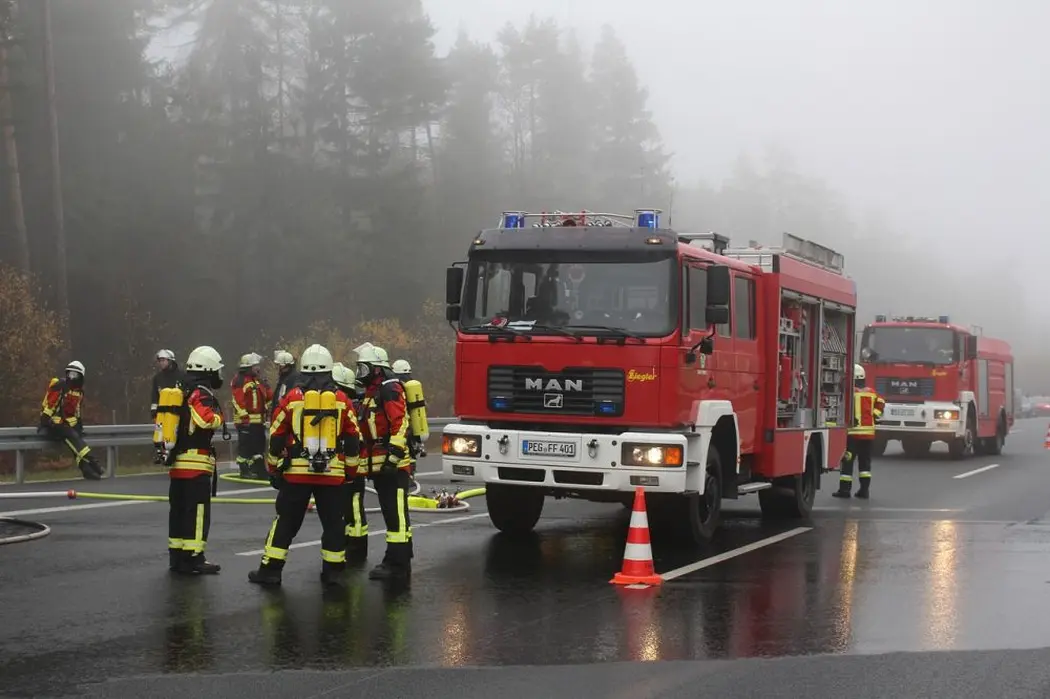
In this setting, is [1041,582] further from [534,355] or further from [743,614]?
[534,355]

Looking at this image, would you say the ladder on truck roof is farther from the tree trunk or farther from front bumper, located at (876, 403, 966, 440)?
the tree trunk

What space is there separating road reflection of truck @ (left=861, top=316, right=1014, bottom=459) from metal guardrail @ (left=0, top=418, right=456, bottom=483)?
47.3 ft

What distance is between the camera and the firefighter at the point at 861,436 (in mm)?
19031

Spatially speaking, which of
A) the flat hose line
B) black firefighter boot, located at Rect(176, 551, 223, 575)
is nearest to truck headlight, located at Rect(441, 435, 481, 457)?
black firefighter boot, located at Rect(176, 551, 223, 575)

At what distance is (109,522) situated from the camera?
14.4 metres

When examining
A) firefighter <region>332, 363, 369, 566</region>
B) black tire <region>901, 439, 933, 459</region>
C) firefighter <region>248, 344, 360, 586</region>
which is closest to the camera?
firefighter <region>248, 344, 360, 586</region>

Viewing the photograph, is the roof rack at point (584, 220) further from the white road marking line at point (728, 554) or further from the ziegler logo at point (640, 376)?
the white road marking line at point (728, 554)

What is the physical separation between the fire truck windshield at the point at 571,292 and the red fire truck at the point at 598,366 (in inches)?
0.5

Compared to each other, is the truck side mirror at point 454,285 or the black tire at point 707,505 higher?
the truck side mirror at point 454,285

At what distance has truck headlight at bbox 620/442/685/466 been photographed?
38.2ft

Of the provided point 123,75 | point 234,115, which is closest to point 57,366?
point 123,75

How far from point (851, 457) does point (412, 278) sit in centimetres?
3686

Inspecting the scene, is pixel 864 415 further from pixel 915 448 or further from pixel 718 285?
pixel 915 448

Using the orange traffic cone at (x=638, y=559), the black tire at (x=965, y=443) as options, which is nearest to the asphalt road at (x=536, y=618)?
the orange traffic cone at (x=638, y=559)
